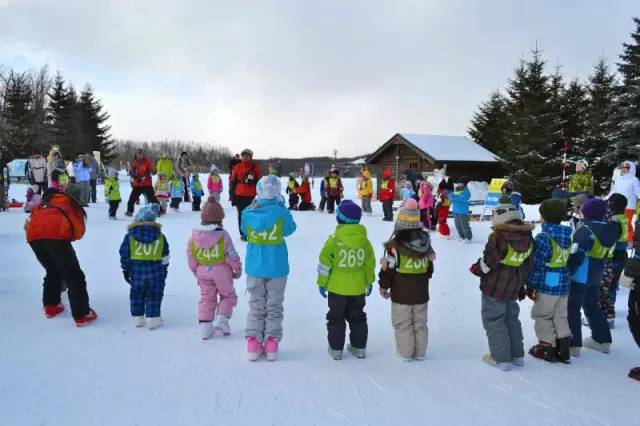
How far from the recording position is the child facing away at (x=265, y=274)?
444 cm

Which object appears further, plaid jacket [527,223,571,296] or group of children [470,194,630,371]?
plaid jacket [527,223,571,296]

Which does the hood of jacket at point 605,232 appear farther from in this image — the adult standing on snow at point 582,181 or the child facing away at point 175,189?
the child facing away at point 175,189

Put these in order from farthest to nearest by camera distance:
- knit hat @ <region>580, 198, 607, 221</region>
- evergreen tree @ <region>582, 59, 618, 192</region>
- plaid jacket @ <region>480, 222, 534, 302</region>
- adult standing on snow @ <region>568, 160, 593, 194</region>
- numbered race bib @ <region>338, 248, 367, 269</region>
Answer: evergreen tree @ <region>582, 59, 618, 192</region> → adult standing on snow @ <region>568, 160, 593, 194</region> → knit hat @ <region>580, 198, 607, 221</region> → numbered race bib @ <region>338, 248, 367, 269</region> → plaid jacket @ <region>480, 222, 534, 302</region>

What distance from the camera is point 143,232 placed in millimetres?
4949

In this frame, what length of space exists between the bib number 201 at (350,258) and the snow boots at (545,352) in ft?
6.60

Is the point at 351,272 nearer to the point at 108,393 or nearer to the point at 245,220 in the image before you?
the point at 245,220

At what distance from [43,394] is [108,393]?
0.49 m

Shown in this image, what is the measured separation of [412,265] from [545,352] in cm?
162

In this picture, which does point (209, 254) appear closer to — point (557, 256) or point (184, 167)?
point (557, 256)

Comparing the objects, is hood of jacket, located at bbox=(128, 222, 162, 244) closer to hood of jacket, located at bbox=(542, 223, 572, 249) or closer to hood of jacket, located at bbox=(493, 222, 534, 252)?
hood of jacket, located at bbox=(493, 222, 534, 252)

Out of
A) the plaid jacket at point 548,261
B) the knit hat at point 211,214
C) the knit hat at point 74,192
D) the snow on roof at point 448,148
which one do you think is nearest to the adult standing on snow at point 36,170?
the knit hat at point 74,192

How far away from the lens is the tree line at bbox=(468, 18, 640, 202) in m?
23.3

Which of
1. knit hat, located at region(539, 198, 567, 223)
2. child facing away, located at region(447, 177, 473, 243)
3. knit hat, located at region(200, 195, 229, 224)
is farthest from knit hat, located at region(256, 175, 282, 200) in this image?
child facing away, located at region(447, 177, 473, 243)

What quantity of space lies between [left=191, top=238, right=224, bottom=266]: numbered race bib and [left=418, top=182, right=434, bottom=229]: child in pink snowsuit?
8.76 m
